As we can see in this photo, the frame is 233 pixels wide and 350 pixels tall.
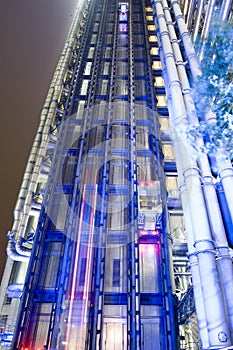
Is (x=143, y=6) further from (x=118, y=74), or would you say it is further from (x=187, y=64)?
(x=187, y=64)

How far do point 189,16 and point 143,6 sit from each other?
9711 mm

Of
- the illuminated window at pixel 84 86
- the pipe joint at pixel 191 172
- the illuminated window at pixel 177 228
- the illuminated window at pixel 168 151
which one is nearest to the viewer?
the pipe joint at pixel 191 172

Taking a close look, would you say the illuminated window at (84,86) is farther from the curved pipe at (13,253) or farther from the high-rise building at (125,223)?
the curved pipe at (13,253)

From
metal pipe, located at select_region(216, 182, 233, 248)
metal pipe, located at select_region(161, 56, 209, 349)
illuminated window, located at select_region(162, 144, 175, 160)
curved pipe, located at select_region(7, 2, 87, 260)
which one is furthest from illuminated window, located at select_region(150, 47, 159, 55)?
metal pipe, located at select_region(216, 182, 233, 248)

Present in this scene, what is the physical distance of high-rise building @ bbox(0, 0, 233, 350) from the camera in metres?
8.54

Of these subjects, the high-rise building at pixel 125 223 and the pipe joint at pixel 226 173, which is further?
the pipe joint at pixel 226 173

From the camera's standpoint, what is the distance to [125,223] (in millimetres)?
11391

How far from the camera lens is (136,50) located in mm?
20578

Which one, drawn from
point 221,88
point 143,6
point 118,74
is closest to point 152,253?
point 221,88

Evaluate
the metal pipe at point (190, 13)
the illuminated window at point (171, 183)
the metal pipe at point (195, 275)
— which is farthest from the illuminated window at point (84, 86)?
the metal pipe at point (195, 275)

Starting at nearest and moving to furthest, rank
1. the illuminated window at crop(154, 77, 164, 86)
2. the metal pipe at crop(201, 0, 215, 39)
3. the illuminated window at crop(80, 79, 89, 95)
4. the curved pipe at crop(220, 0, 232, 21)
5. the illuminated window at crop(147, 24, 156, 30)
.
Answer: the curved pipe at crop(220, 0, 232, 21) < the metal pipe at crop(201, 0, 215, 39) < the illuminated window at crop(80, 79, 89, 95) < the illuminated window at crop(154, 77, 164, 86) < the illuminated window at crop(147, 24, 156, 30)

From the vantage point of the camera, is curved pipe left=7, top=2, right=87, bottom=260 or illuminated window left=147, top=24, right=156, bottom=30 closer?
curved pipe left=7, top=2, right=87, bottom=260

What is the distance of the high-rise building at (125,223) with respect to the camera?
8.54m

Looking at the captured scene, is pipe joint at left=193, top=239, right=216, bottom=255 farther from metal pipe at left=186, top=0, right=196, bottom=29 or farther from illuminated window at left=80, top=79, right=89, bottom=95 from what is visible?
metal pipe at left=186, top=0, right=196, bottom=29
